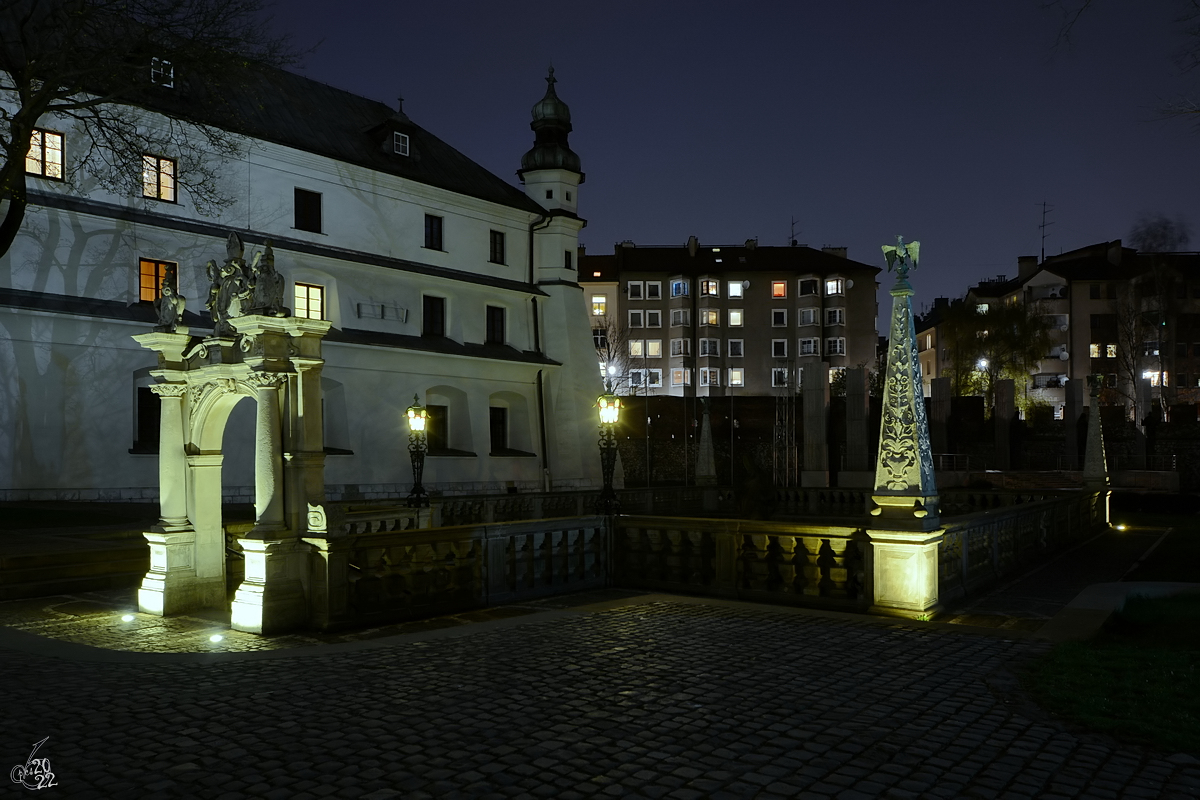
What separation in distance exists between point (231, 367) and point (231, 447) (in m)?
20.3

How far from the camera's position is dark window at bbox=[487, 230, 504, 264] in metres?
41.5

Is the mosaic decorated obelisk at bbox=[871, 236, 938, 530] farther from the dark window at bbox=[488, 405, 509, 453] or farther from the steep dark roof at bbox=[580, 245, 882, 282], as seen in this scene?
the steep dark roof at bbox=[580, 245, 882, 282]

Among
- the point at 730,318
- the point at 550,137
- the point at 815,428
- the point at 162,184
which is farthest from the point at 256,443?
the point at 730,318

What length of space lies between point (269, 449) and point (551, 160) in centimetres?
3683

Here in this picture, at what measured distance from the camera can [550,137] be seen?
45969 millimetres

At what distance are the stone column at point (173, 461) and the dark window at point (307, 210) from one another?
2287 cm

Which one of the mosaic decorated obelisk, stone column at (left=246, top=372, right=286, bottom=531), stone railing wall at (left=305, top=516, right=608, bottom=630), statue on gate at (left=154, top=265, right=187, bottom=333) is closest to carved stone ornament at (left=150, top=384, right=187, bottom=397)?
statue on gate at (left=154, top=265, right=187, bottom=333)

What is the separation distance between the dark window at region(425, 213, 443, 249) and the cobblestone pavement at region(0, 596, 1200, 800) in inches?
1205

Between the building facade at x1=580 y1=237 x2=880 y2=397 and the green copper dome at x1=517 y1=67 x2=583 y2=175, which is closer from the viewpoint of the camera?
the green copper dome at x1=517 y1=67 x2=583 y2=175

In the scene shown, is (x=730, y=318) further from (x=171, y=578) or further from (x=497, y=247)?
(x=171, y=578)

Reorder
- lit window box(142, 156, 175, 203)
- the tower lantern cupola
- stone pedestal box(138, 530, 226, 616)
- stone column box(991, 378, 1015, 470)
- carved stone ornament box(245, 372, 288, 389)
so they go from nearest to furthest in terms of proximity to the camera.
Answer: carved stone ornament box(245, 372, 288, 389) < stone pedestal box(138, 530, 226, 616) < lit window box(142, 156, 175, 203) < stone column box(991, 378, 1015, 470) < the tower lantern cupola

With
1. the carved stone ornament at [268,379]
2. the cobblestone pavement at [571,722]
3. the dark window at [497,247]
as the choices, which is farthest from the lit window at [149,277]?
the cobblestone pavement at [571,722]

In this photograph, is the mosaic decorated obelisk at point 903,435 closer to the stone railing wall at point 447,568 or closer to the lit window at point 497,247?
the stone railing wall at point 447,568

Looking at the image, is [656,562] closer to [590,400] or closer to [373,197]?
[373,197]
